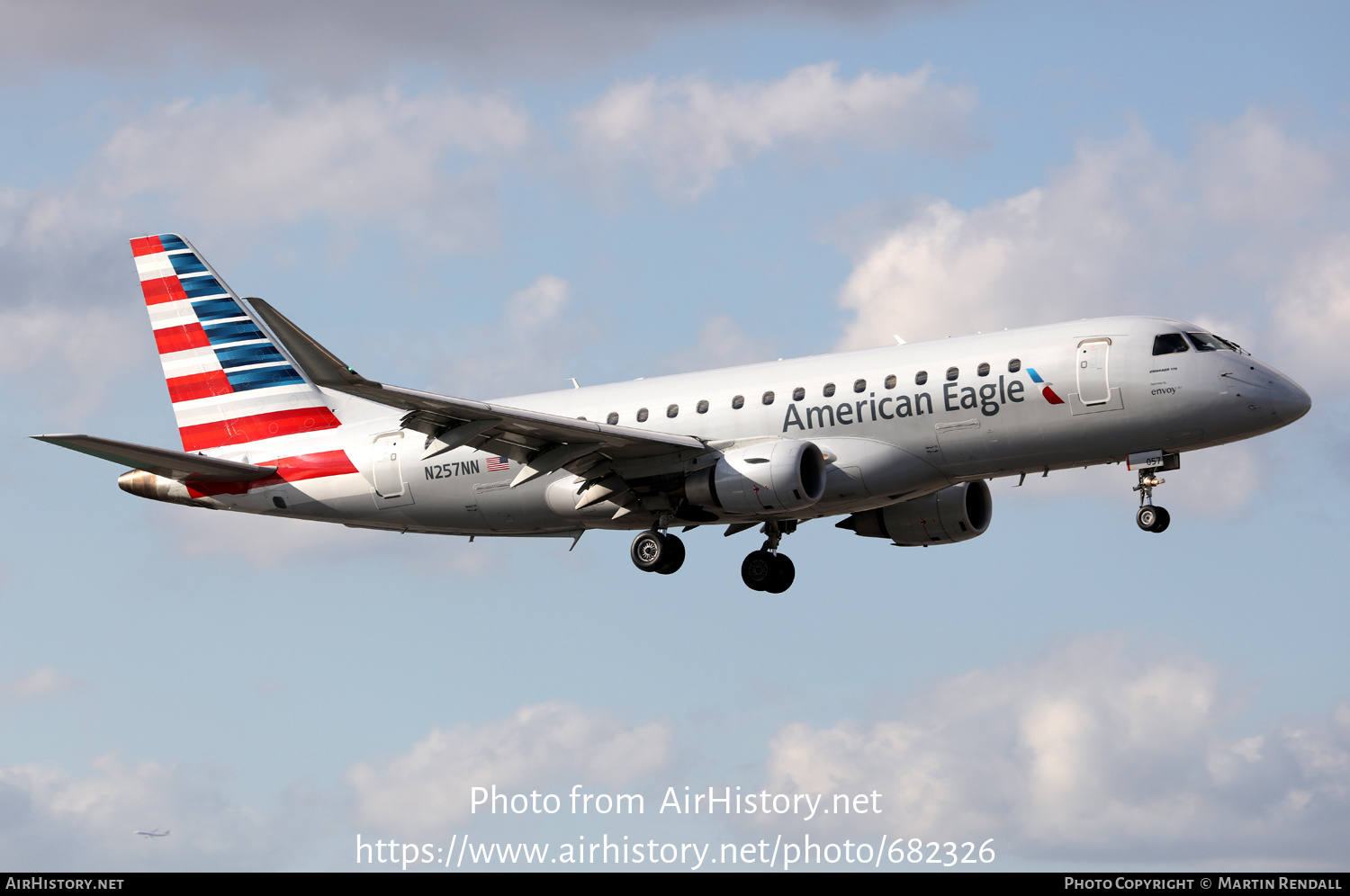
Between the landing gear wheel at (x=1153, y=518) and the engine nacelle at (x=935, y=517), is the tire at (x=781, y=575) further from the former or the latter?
the landing gear wheel at (x=1153, y=518)

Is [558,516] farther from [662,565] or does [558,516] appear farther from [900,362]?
[900,362]

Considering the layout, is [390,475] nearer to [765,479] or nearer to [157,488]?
[157,488]

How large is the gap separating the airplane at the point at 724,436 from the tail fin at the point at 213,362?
8 cm

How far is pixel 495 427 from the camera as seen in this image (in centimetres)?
3638

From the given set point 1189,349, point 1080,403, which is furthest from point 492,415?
point 1189,349

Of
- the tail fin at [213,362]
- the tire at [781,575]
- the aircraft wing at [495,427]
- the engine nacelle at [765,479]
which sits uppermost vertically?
the tail fin at [213,362]

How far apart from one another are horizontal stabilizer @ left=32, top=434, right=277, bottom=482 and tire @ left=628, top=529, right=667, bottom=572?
433 inches

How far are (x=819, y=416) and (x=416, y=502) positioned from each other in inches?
446

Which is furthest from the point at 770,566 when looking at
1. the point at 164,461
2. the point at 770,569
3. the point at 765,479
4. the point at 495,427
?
the point at 164,461

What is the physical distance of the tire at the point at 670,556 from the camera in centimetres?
3938

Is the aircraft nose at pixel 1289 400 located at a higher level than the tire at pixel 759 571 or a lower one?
higher

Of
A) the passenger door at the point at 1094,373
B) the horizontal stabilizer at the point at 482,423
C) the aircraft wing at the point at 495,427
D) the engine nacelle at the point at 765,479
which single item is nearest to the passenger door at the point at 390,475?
the horizontal stabilizer at the point at 482,423

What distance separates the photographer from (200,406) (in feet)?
150

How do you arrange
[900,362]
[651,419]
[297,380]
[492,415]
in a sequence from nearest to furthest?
[492,415] < [900,362] < [651,419] < [297,380]
